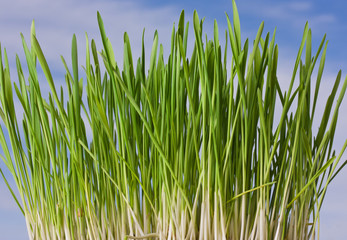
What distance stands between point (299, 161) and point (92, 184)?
2.06 feet

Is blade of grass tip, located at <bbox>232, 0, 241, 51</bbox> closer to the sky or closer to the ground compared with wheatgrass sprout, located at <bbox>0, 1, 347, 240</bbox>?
closer to the sky

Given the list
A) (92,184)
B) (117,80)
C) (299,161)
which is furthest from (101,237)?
(299,161)

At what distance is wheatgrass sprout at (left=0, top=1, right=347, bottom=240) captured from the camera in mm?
1114

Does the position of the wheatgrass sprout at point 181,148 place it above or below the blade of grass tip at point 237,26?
below

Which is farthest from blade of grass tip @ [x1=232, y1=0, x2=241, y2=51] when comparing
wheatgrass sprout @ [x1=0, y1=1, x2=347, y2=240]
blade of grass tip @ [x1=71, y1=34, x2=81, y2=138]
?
blade of grass tip @ [x1=71, y1=34, x2=81, y2=138]

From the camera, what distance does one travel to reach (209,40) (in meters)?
1.21

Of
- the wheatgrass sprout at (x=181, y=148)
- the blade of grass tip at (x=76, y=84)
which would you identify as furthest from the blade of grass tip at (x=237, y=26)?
the blade of grass tip at (x=76, y=84)

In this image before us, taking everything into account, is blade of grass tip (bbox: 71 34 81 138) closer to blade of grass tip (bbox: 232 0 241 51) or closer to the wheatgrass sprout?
the wheatgrass sprout

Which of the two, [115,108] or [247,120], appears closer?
[247,120]

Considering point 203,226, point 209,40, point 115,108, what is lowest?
point 203,226

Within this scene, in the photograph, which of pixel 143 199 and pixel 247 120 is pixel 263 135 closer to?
pixel 247 120

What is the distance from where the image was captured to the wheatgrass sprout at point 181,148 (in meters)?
1.11

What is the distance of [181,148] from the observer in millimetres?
1141

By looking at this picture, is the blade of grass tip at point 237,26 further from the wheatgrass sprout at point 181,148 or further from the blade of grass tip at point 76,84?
the blade of grass tip at point 76,84
